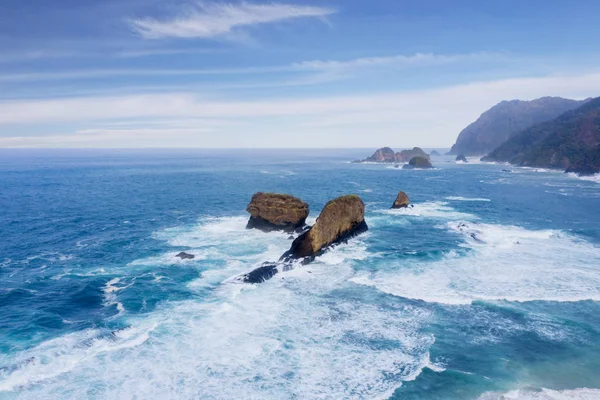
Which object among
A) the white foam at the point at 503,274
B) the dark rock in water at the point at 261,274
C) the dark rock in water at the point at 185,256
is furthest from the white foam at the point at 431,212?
the dark rock in water at the point at 185,256

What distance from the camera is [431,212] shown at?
82.1 metres

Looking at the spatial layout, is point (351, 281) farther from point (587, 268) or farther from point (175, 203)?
point (175, 203)

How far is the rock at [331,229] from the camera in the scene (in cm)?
4969

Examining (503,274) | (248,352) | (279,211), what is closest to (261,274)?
(248,352)

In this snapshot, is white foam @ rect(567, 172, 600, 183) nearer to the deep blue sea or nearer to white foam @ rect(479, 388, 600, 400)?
the deep blue sea

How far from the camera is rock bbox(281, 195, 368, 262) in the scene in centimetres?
4969

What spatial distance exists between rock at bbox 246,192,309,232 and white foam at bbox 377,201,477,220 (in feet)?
85.5

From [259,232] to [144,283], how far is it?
2491 centimetres

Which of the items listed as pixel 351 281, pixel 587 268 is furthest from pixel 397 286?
pixel 587 268

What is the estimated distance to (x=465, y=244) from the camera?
56438mm

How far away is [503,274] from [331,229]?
862 inches

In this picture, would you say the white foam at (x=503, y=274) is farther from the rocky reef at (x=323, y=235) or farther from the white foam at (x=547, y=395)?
the white foam at (x=547, y=395)

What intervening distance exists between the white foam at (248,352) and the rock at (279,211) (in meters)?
22.4

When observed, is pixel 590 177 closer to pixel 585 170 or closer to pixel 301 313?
pixel 585 170
